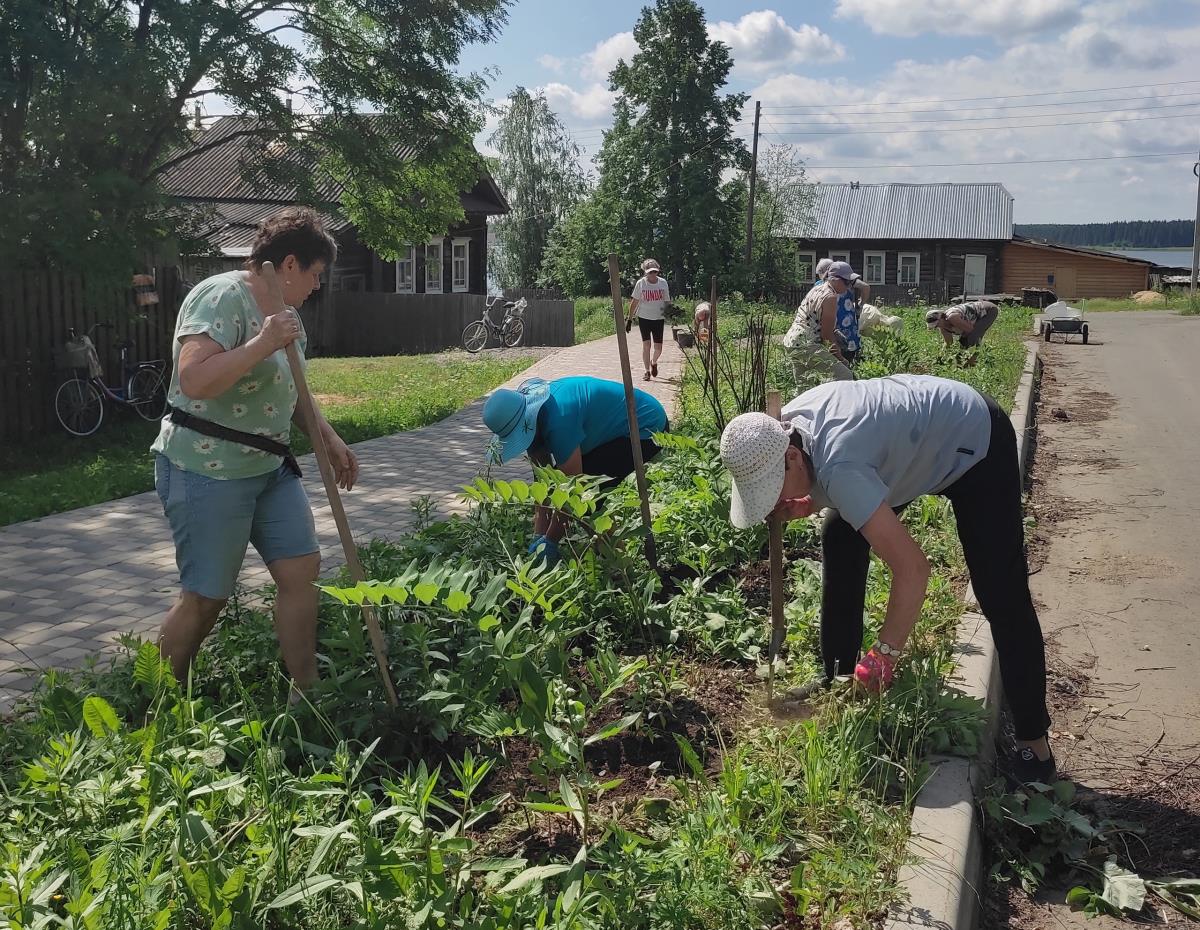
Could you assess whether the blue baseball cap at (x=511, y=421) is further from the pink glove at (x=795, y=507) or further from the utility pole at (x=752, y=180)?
the utility pole at (x=752, y=180)

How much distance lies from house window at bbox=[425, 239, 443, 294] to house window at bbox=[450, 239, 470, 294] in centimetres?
66

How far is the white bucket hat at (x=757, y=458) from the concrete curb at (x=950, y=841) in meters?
0.95

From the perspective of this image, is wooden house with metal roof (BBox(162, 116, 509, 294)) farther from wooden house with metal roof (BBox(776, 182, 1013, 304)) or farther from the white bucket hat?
wooden house with metal roof (BBox(776, 182, 1013, 304))

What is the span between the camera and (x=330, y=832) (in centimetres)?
242

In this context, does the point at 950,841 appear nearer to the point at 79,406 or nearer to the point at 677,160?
the point at 79,406

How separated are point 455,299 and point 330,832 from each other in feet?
88.8

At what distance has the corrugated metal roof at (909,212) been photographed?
55.1m

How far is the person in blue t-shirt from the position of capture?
4.66m

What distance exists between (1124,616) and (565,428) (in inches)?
119

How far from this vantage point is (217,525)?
141 inches

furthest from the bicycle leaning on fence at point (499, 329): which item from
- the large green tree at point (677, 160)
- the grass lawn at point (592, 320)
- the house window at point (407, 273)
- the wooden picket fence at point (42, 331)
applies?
the large green tree at point (677, 160)

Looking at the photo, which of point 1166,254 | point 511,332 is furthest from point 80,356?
point 1166,254

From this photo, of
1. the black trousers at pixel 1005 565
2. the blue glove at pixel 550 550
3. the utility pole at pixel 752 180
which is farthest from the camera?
the utility pole at pixel 752 180

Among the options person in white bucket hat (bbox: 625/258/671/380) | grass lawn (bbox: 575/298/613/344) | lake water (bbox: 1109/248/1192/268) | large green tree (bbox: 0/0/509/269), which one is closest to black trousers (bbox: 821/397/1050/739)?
large green tree (bbox: 0/0/509/269)
